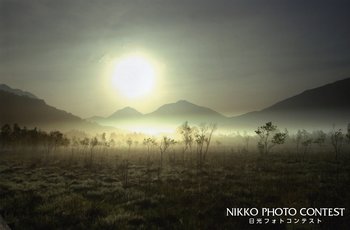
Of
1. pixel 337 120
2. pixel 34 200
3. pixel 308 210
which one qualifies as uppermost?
pixel 337 120

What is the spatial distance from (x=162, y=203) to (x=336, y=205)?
866 centimetres

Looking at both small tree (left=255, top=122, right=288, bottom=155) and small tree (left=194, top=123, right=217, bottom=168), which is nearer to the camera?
small tree (left=194, top=123, right=217, bottom=168)

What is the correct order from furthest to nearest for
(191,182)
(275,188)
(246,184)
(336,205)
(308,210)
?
(191,182)
(246,184)
(275,188)
(336,205)
(308,210)

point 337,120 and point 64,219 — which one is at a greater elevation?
point 337,120

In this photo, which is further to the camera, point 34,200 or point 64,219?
point 34,200

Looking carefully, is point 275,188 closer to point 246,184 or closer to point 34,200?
point 246,184

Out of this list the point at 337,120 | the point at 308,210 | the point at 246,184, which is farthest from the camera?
the point at 337,120

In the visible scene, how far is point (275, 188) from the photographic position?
59.3ft

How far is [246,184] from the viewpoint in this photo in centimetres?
2041

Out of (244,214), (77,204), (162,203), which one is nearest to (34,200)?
(77,204)

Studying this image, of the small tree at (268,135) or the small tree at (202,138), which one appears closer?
the small tree at (202,138)

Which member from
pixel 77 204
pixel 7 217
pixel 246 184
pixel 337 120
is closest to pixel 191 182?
pixel 246 184

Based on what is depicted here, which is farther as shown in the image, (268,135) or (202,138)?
(268,135)

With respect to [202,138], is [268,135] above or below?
above
